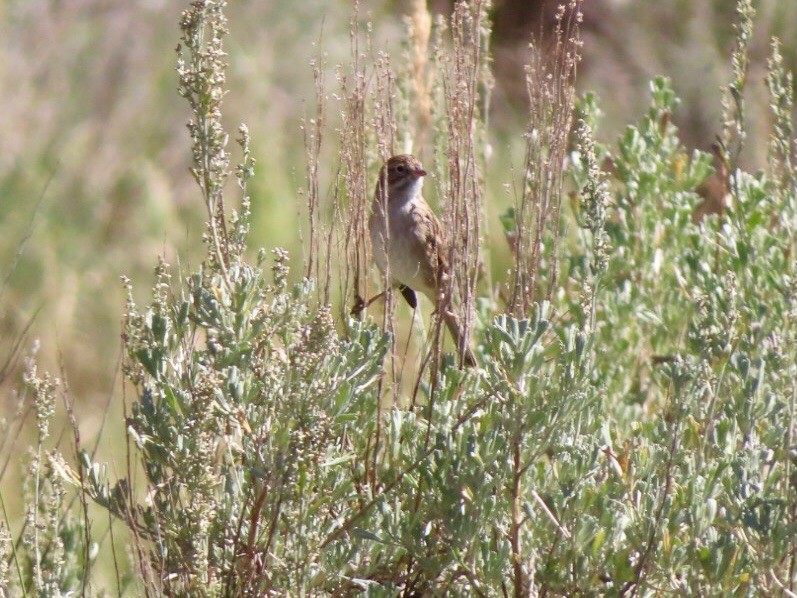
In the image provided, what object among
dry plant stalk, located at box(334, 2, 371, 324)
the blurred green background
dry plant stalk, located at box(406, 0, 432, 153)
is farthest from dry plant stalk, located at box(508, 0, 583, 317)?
the blurred green background

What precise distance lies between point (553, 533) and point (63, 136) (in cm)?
583

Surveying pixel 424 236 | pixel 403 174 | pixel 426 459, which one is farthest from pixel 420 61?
pixel 426 459

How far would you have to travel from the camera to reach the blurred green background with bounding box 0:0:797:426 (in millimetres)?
6547

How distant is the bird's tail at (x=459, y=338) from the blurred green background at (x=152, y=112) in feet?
8.18

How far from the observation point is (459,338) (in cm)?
Result: 271

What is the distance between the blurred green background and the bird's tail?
2.49 meters

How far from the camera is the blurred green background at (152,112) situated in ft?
21.5

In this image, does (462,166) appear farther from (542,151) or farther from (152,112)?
(152,112)

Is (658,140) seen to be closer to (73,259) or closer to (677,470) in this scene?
(677,470)

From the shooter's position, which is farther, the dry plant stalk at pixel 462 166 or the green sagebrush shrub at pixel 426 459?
the dry plant stalk at pixel 462 166

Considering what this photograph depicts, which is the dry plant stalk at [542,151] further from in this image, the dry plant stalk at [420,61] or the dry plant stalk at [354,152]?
the dry plant stalk at [420,61]

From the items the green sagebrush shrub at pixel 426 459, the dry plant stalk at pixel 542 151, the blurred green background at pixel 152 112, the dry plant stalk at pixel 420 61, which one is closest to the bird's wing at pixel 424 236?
the dry plant stalk at pixel 420 61

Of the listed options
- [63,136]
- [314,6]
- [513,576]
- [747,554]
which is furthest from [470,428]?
[314,6]

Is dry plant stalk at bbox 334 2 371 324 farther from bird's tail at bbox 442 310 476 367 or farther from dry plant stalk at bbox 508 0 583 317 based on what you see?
dry plant stalk at bbox 508 0 583 317
